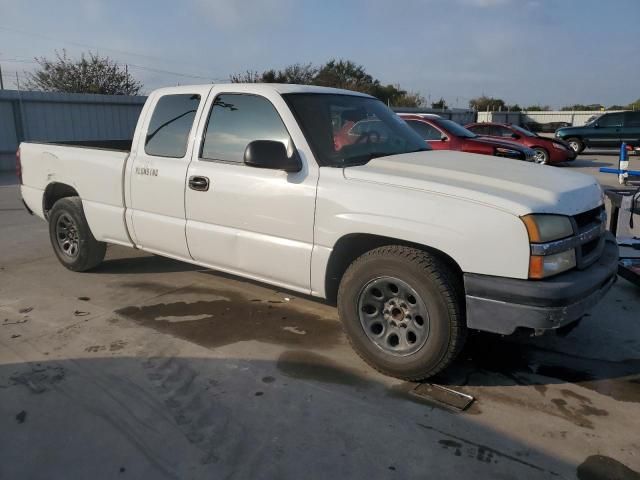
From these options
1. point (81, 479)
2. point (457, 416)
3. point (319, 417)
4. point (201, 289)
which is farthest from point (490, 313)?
point (201, 289)

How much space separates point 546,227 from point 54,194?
5.11 metres

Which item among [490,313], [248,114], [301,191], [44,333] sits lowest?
[44,333]

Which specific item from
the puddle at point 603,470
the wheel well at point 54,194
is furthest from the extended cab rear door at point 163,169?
the puddle at point 603,470

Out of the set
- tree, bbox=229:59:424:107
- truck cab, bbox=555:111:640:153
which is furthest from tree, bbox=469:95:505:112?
truck cab, bbox=555:111:640:153

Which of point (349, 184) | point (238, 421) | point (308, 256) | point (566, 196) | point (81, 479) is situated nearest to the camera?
point (81, 479)

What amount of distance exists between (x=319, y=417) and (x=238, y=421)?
0.46m

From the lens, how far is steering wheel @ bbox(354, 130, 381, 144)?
421cm

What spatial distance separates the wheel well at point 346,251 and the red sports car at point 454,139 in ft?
27.6

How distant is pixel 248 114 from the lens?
4.22 meters

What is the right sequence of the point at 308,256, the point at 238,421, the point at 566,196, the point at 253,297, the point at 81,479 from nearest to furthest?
the point at 81,479
the point at 238,421
the point at 566,196
the point at 308,256
the point at 253,297

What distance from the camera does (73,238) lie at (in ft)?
19.0

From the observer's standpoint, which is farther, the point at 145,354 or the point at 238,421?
the point at 145,354

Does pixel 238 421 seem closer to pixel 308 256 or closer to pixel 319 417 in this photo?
pixel 319 417

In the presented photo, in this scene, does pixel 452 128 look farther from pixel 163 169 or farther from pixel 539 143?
pixel 163 169
